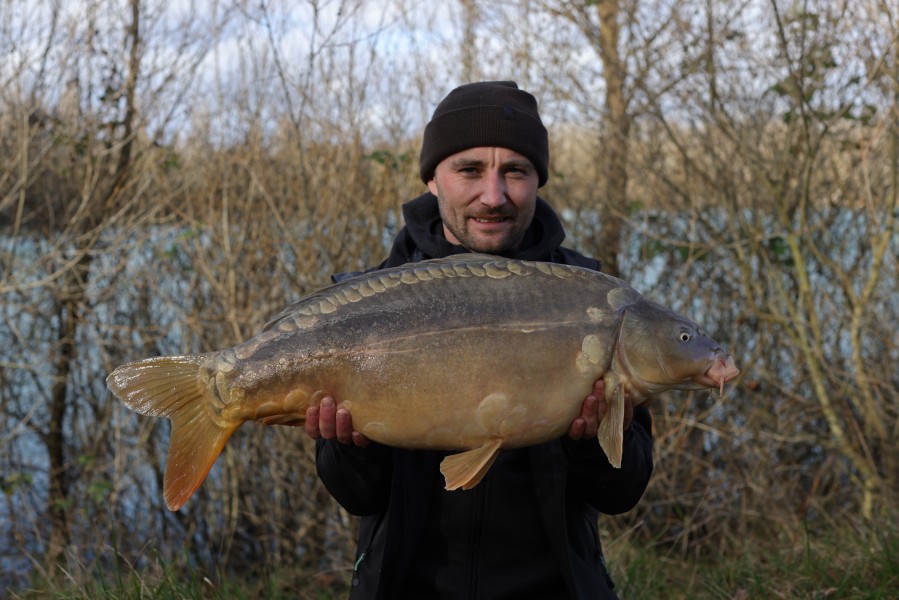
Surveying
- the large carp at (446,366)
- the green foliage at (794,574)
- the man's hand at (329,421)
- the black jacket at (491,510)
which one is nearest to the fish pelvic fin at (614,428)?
the large carp at (446,366)

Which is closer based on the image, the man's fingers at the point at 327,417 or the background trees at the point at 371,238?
the man's fingers at the point at 327,417

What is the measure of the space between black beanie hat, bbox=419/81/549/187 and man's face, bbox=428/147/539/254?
0.04 metres

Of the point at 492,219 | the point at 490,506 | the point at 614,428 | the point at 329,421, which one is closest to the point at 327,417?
the point at 329,421

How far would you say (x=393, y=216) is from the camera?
5.97 metres

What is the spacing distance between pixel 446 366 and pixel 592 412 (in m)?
0.33

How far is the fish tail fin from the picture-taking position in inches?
77.9

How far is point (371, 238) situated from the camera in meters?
5.59

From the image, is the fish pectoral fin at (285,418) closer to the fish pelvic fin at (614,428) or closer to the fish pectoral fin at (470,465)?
the fish pectoral fin at (470,465)

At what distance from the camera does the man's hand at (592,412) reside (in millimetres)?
1948

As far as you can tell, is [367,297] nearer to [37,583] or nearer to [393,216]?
[37,583]

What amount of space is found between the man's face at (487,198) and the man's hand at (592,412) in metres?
0.62

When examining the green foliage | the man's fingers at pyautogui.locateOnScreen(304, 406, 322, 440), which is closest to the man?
the man's fingers at pyautogui.locateOnScreen(304, 406, 322, 440)

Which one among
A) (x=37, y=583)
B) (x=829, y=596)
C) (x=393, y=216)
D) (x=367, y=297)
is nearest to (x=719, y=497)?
(x=829, y=596)

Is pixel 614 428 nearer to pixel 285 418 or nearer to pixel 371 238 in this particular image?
pixel 285 418
